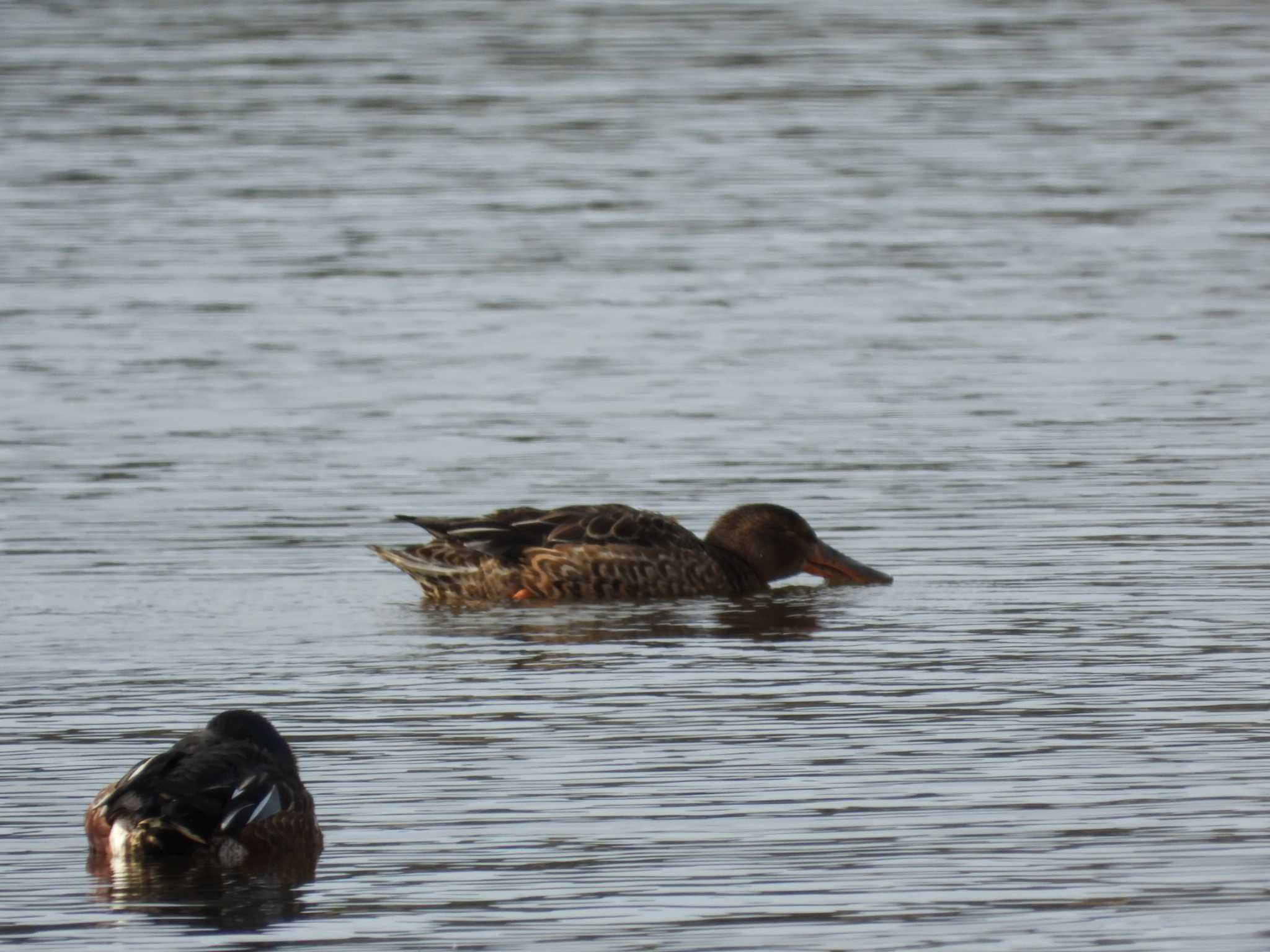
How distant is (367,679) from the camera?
10.6 meters

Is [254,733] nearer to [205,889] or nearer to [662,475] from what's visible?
[205,889]

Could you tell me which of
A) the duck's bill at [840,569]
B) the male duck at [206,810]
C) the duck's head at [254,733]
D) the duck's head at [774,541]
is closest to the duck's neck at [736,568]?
the duck's head at [774,541]

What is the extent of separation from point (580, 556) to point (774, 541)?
92cm

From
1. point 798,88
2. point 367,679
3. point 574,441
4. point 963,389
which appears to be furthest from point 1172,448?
point 798,88

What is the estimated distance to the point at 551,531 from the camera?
12.7 meters

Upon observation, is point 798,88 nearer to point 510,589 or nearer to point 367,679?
point 510,589

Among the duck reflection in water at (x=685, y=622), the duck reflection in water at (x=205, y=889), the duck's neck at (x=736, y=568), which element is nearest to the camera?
the duck reflection in water at (x=205, y=889)

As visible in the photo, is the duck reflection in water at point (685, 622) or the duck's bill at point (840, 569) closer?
the duck reflection in water at point (685, 622)

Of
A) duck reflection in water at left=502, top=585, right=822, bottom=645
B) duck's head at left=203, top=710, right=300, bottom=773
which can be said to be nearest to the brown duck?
duck reflection in water at left=502, top=585, right=822, bottom=645

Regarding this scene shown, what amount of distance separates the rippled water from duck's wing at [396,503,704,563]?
0.33m

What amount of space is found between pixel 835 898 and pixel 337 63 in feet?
87.4

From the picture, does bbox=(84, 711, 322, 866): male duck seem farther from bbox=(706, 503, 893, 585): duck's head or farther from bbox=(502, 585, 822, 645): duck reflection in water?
bbox=(706, 503, 893, 585): duck's head

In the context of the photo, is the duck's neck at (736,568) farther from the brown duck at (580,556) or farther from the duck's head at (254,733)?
the duck's head at (254,733)

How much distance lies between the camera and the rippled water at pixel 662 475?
788 cm
